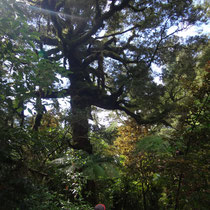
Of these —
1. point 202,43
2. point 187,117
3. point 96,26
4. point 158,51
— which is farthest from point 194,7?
point 187,117

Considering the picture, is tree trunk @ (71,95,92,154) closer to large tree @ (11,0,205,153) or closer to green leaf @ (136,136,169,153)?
large tree @ (11,0,205,153)

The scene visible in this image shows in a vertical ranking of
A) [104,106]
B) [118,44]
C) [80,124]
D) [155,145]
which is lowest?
[155,145]

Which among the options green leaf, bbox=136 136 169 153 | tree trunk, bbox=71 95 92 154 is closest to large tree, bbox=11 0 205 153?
tree trunk, bbox=71 95 92 154

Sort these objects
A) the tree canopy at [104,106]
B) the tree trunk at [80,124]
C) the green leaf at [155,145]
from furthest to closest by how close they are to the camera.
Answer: the tree trunk at [80,124], the green leaf at [155,145], the tree canopy at [104,106]

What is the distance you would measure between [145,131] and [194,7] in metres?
5.37

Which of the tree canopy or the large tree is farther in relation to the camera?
the large tree

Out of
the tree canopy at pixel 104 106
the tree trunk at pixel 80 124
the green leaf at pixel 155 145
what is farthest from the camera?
the tree trunk at pixel 80 124

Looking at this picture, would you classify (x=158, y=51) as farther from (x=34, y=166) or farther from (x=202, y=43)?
(x=34, y=166)

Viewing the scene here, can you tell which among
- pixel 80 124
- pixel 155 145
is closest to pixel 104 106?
pixel 80 124

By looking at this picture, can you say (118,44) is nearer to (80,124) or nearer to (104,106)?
(104,106)

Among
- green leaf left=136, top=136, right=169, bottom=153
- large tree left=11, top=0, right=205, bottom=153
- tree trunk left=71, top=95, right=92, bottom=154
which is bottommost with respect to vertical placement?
green leaf left=136, top=136, right=169, bottom=153

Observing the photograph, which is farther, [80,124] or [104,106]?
[104,106]

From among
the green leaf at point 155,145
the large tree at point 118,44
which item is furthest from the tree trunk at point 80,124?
the green leaf at point 155,145

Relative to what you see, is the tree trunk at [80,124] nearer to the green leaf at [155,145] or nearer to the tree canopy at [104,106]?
the tree canopy at [104,106]
